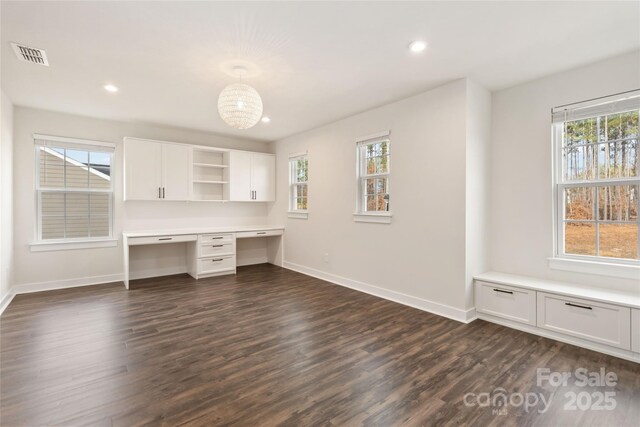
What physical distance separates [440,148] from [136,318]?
4.00 meters

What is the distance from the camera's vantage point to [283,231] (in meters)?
6.28

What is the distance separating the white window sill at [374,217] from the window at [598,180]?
1864mm

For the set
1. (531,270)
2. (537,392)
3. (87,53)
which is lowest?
(537,392)

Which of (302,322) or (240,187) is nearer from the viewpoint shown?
(302,322)

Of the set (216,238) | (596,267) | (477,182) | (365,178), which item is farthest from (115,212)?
(596,267)

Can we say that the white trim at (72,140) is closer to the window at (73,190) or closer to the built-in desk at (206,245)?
the window at (73,190)

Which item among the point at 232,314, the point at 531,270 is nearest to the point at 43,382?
the point at 232,314

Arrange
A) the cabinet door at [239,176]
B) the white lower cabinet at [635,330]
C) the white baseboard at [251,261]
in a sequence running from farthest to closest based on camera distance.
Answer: the white baseboard at [251,261], the cabinet door at [239,176], the white lower cabinet at [635,330]

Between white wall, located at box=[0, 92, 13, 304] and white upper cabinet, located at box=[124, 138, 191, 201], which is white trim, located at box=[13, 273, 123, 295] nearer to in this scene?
white wall, located at box=[0, 92, 13, 304]

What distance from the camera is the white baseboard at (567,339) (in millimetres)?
2541

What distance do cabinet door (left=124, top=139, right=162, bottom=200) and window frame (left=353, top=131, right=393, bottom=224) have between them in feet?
11.1

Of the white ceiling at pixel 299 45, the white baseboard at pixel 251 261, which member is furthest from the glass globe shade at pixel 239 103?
the white baseboard at pixel 251 261

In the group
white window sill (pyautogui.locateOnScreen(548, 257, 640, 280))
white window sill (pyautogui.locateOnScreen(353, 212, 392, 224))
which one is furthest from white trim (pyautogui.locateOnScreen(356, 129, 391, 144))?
white window sill (pyautogui.locateOnScreen(548, 257, 640, 280))

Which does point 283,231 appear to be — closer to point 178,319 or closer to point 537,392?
point 178,319
